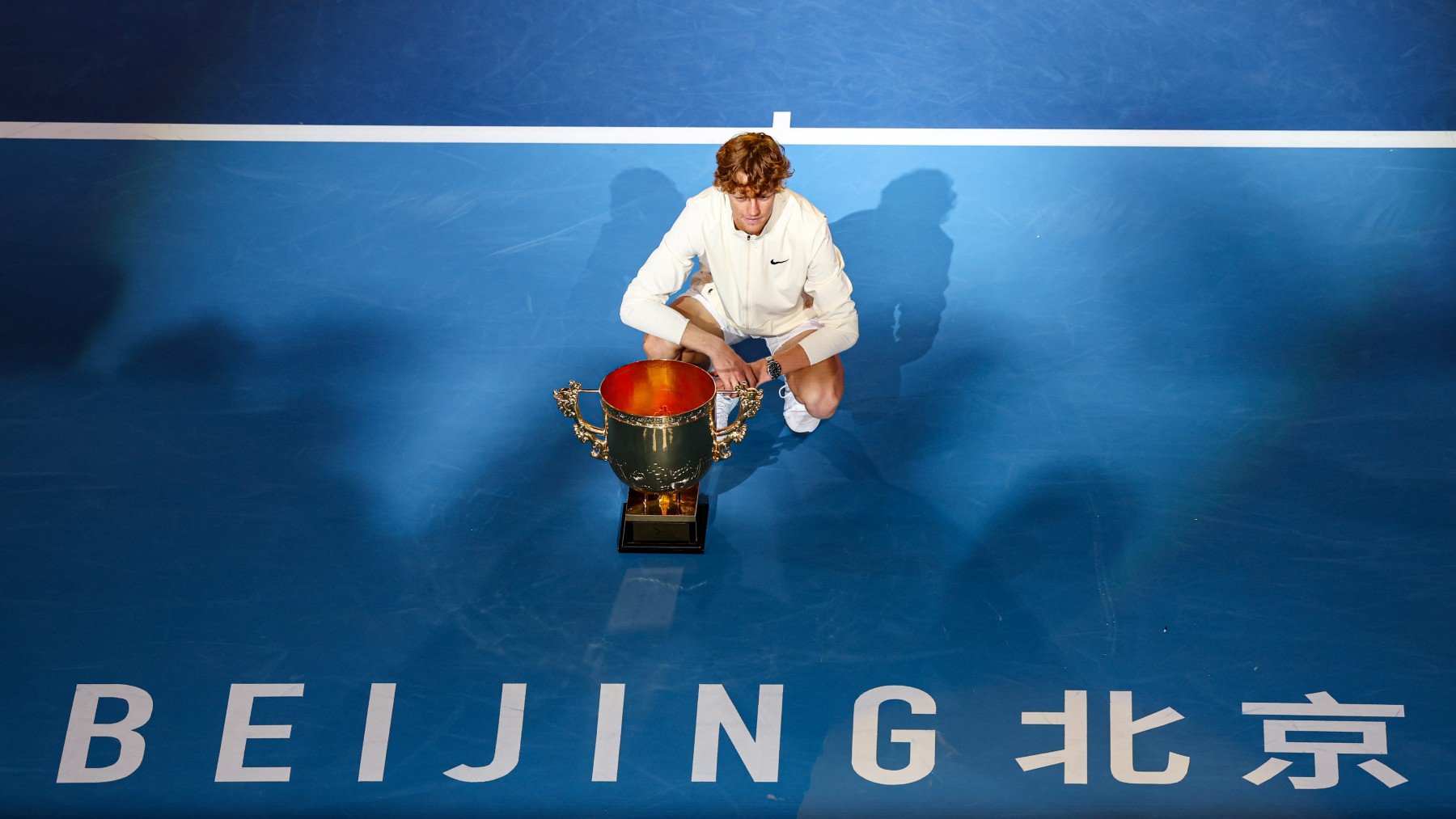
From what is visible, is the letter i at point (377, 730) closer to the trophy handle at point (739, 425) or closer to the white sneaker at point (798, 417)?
the trophy handle at point (739, 425)

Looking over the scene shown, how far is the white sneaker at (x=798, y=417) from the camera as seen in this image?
18.2 ft

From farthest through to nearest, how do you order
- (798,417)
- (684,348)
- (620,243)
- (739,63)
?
(739,63) < (620,243) < (798,417) < (684,348)

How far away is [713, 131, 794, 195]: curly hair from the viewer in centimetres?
473

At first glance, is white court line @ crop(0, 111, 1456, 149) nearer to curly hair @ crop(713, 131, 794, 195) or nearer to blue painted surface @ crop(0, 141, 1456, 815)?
blue painted surface @ crop(0, 141, 1456, 815)

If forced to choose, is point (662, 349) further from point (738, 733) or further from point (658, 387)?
point (738, 733)

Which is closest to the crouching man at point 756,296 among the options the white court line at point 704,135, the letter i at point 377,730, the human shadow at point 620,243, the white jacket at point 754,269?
the white jacket at point 754,269

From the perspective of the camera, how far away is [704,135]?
7004 mm

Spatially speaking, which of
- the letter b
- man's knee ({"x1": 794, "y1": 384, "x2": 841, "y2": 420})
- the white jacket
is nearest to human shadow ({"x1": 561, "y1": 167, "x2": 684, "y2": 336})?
the white jacket

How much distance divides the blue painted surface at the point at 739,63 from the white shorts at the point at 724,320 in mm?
1833

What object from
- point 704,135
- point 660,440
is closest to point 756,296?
point 660,440

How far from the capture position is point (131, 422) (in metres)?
5.66

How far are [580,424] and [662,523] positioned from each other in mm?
497

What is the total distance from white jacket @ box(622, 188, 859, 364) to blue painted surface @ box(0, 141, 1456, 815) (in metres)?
0.59

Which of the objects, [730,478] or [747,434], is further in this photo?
[747,434]
